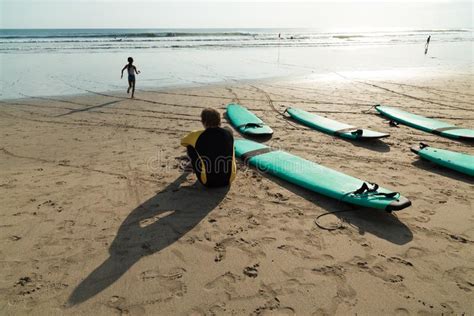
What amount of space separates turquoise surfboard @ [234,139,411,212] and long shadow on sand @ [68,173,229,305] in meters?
1.05

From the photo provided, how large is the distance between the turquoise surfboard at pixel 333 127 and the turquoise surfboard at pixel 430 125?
144 cm

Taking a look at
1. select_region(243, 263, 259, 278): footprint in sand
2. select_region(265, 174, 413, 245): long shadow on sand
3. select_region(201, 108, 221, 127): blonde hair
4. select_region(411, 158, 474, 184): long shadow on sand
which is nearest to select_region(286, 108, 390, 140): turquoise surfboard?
select_region(411, 158, 474, 184): long shadow on sand

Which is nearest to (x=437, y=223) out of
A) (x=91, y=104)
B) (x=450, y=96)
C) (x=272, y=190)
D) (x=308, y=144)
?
(x=272, y=190)

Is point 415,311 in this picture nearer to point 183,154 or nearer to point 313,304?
point 313,304

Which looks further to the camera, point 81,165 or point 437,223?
point 81,165

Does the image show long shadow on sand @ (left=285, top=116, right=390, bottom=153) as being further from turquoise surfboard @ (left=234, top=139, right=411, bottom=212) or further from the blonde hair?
the blonde hair

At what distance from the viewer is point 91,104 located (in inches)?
409

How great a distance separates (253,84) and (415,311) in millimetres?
11803

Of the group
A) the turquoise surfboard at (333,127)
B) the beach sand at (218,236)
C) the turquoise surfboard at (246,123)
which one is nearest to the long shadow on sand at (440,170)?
the beach sand at (218,236)

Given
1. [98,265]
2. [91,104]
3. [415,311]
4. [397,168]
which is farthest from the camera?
[91,104]

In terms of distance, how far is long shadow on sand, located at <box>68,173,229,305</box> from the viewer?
3.10 m

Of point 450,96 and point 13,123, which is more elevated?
point 450,96

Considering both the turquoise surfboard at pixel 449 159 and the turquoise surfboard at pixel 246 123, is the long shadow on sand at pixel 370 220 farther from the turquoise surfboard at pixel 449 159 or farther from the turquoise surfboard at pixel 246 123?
the turquoise surfboard at pixel 246 123

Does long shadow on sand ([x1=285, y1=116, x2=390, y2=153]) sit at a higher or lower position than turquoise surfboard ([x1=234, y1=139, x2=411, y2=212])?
higher
